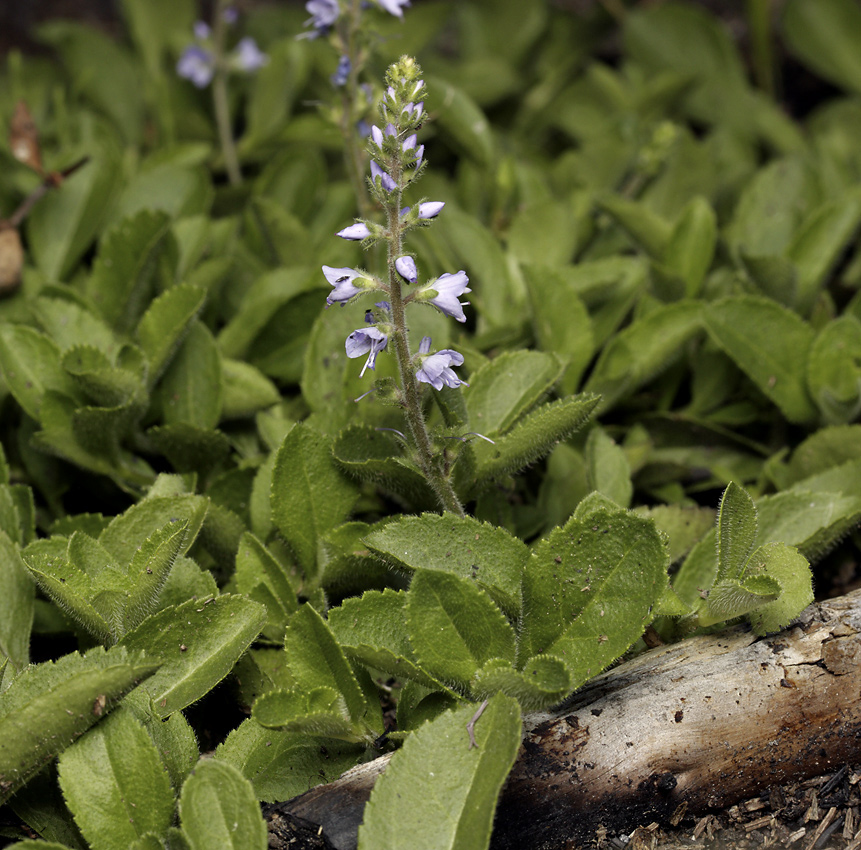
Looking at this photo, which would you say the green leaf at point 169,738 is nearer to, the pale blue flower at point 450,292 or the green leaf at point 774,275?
the pale blue flower at point 450,292

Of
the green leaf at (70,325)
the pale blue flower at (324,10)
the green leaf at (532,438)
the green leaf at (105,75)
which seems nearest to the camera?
the green leaf at (532,438)

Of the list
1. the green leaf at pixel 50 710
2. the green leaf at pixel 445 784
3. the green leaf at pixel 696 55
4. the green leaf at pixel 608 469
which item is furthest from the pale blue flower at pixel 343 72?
the green leaf at pixel 696 55

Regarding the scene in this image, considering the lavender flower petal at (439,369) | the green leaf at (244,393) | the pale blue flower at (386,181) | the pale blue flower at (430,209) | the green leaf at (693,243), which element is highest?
the pale blue flower at (386,181)

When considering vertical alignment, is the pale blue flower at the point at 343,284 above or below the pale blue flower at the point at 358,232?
below

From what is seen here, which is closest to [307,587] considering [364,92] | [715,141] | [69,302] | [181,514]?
[181,514]

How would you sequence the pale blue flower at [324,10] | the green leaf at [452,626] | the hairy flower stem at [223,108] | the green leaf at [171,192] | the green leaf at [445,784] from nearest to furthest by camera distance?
the green leaf at [445,784] → the green leaf at [452,626] → the pale blue flower at [324,10] → the green leaf at [171,192] → the hairy flower stem at [223,108]

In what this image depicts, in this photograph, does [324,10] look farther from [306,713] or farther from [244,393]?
[306,713]

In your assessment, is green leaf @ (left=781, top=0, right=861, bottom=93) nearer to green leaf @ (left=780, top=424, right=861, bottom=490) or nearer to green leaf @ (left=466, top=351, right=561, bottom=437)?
green leaf @ (left=780, top=424, right=861, bottom=490)

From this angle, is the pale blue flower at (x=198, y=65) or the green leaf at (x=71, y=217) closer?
the green leaf at (x=71, y=217)

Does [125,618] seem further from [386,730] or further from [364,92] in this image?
→ [364,92]
